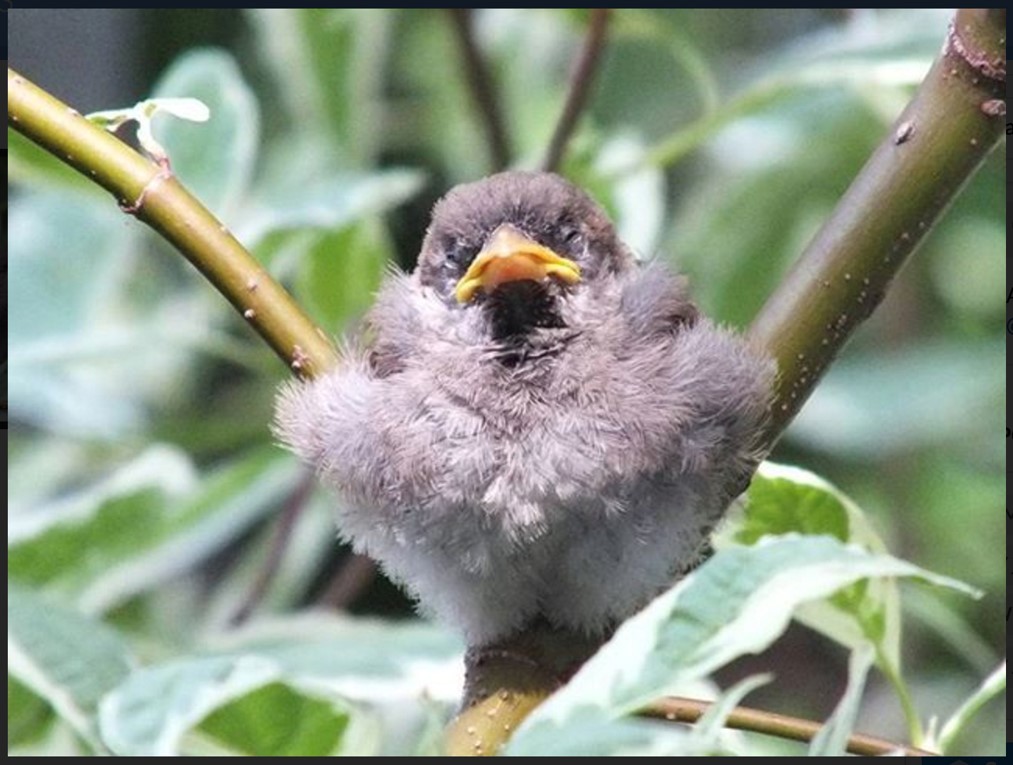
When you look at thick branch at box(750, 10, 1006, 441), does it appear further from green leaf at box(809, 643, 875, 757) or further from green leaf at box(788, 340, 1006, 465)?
green leaf at box(788, 340, 1006, 465)

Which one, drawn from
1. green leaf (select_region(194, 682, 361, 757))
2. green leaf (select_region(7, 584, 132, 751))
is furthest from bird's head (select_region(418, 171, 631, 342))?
green leaf (select_region(7, 584, 132, 751))

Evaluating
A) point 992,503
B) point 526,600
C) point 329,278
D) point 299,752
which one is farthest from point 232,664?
point 992,503

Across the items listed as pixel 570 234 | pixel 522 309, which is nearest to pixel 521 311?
pixel 522 309

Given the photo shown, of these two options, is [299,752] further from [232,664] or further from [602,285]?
[602,285]

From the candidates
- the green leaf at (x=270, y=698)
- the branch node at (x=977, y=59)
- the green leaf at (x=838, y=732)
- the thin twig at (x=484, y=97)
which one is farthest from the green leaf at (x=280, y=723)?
the thin twig at (x=484, y=97)

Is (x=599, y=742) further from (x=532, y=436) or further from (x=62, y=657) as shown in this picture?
(x=62, y=657)

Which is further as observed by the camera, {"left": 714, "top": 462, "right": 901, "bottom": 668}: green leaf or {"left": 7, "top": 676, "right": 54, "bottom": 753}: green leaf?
{"left": 7, "top": 676, "right": 54, "bottom": 753}: green leaf

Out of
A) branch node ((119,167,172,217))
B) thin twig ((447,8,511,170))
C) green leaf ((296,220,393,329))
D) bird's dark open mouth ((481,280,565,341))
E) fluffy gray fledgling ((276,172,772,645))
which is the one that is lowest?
fluffy gray fledgling ((276,172,772,645))
